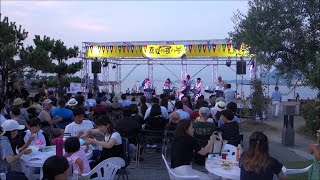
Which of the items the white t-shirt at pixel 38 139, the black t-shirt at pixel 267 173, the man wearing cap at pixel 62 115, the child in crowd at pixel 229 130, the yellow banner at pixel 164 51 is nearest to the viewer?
the black t-shirt at pixel 267 173

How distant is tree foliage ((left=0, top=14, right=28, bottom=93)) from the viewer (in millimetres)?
13828

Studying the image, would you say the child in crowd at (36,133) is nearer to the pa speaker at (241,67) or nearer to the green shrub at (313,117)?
the green shrub at (313,117)

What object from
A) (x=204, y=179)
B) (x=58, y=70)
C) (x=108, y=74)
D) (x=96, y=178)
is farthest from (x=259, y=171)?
(x=108, y=74)

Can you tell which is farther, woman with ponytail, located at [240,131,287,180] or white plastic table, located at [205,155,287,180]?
white plastic table, located at [205,155,287,180]

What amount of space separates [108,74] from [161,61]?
165 inches

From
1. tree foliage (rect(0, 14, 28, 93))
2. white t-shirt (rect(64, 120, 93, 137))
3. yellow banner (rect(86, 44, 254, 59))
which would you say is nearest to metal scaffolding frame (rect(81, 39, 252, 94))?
yellow banner (rect(86, 44, 254, 59))

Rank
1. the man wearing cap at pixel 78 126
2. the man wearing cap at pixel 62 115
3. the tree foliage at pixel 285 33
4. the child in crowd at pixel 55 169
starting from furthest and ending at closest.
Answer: the tree foliage at pixel 285 33, the man wearing cap at pixel 62 115, the man wearing cap at pixel 78 126, the child in crowd at pixel 55 169

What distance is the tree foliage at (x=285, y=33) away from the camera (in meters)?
13.2

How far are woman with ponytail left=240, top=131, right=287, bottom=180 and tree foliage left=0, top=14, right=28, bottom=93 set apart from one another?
11.6 meters

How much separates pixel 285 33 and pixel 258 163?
405 inches

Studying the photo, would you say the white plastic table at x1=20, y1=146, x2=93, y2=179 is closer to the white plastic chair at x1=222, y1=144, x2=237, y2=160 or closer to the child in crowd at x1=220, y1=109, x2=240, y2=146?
the white plastic chair at x1=222, y1=144, x2=237, y2=160

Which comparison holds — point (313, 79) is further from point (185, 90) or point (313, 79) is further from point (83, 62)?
point (83, 62)

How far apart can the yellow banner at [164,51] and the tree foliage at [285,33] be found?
18.7ft

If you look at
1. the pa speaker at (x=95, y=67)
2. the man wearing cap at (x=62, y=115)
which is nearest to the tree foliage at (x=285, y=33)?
the man wearing cap at (x=62, y=115)
